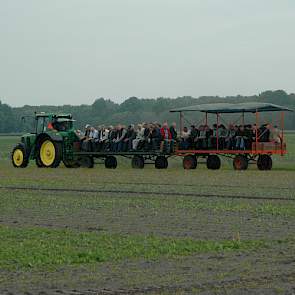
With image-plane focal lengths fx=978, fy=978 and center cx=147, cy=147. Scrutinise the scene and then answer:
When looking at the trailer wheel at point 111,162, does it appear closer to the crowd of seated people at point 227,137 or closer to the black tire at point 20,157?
the black tire at point 20,157

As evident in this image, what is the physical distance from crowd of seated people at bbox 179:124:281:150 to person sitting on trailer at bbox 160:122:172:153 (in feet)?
1.58

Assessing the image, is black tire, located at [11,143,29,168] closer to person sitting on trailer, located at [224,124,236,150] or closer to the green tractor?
the green tractor

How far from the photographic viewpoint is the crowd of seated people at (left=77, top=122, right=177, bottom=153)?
36.0 metres

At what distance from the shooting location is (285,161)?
42.7 meters

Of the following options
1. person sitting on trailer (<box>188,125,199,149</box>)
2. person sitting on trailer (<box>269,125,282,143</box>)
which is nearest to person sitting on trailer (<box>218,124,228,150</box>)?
person sitting on trailer (<box>188,125,199,149</box>)

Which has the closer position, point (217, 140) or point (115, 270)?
point (115, 270)

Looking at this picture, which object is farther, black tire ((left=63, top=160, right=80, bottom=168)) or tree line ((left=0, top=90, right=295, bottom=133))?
tree line ((left=0, top=90, right=295, bottom=133))

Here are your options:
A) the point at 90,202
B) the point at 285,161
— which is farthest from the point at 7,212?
the point at 285,161

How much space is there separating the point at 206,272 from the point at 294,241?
3007 mm

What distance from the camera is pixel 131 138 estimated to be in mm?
36750

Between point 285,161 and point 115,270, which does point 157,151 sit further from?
point 115,270

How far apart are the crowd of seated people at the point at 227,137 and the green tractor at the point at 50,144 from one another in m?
4.74

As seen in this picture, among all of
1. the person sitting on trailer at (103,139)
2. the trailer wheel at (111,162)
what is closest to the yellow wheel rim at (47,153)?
the person sitting on trailer at (103,139)

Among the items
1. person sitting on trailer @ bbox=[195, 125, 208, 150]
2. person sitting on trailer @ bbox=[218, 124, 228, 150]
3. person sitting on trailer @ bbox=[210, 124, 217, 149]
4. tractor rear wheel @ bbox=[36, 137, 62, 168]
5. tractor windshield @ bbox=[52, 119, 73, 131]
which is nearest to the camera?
person sitting on trailer @ bbox=[218, 124, 228, 150]
